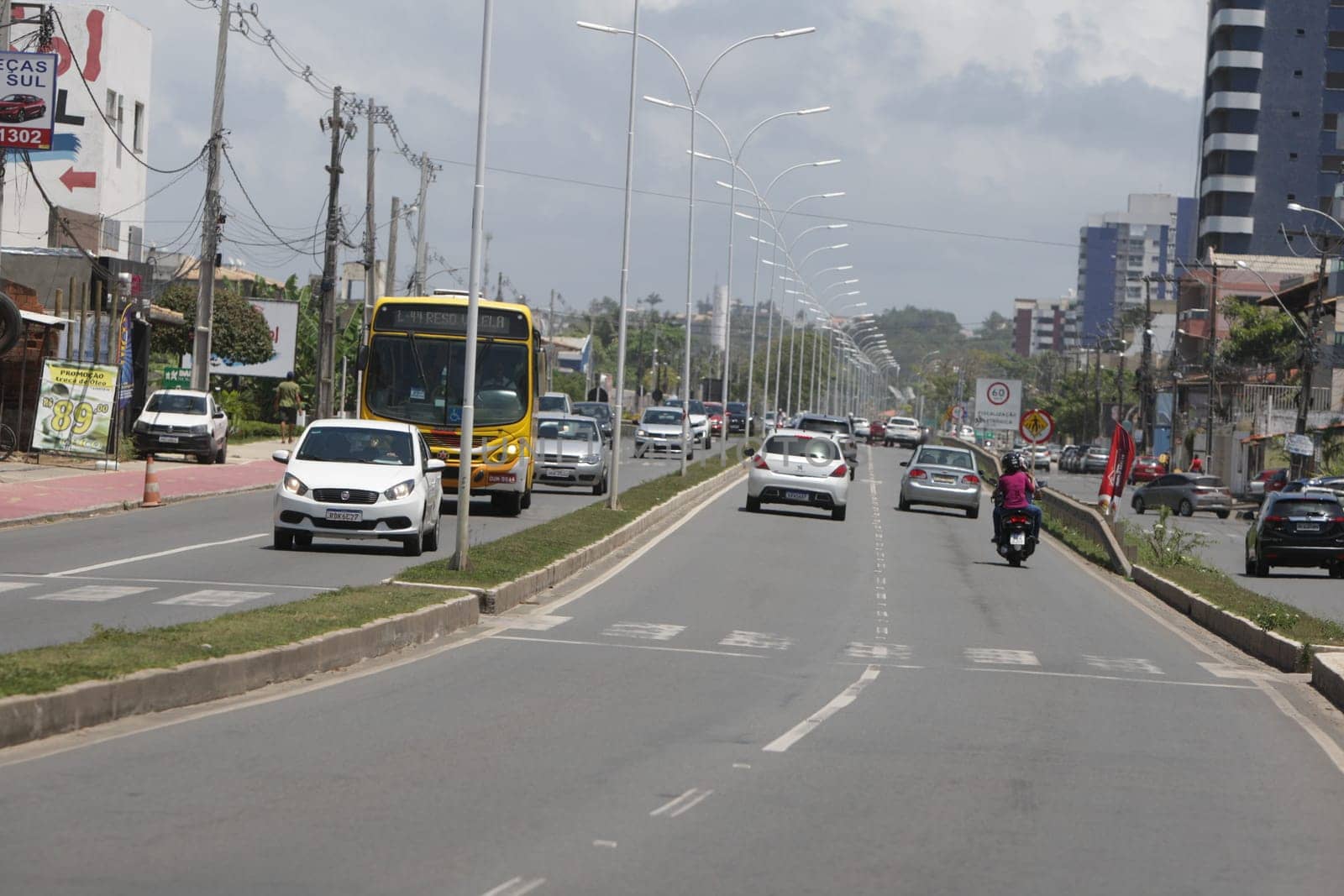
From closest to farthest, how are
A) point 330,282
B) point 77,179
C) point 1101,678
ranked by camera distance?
point 1101,678 < point 330,282 < point 77,179

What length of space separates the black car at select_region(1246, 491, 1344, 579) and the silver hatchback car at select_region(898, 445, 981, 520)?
10.1 m

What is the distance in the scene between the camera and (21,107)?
28.8 metres

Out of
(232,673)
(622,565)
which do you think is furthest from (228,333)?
(232,673)

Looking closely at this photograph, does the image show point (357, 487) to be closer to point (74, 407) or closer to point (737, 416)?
point (74, 407)

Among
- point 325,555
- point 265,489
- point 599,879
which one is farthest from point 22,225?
point 599,879

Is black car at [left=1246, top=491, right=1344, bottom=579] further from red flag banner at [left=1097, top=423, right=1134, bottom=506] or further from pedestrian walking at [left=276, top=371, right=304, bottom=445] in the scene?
pedestrian walking at [left=276, top=371, right=304, bottom=445]

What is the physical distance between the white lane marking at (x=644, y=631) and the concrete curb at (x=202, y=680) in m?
1.68

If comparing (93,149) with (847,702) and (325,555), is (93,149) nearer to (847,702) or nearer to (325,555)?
(325,555)

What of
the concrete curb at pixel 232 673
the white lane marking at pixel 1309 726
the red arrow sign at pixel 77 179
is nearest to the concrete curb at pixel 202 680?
the concrete curb at pixel 232 673

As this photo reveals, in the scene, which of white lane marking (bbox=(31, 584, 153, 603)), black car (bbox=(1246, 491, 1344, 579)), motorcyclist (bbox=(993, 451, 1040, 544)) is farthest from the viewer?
black car (bbox=(1246, 491, 1344, 579))

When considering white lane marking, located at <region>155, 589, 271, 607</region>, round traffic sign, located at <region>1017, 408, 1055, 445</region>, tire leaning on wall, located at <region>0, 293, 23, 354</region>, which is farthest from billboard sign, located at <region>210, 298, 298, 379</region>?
white lane marking, located at <region>155, 589, 271, 607</region>

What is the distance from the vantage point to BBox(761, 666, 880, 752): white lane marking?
10.3 m

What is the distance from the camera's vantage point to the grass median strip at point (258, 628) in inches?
398

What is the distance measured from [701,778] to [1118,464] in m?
26.6
